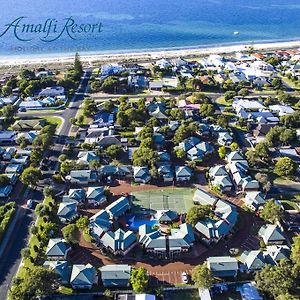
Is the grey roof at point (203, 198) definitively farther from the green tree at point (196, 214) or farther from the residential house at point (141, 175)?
the residential house at point (141, 175)

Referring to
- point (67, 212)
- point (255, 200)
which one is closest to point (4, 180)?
point (67, 212)

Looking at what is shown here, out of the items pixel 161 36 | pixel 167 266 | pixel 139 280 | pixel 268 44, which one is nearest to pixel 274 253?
pixel 167 266

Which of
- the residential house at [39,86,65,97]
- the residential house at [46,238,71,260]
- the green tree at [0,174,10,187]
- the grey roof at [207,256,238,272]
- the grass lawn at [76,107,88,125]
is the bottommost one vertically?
the grey roof at [207,256,238,272]

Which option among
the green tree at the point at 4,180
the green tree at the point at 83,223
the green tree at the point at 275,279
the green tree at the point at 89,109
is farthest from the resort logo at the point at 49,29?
the green tree at the point at 275,279

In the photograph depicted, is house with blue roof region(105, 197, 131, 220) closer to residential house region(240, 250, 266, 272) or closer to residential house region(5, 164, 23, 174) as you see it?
residential house region(240, 250, 266, 272)

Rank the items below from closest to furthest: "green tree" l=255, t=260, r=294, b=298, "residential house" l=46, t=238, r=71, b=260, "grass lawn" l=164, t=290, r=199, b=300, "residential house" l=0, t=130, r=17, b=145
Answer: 1. "green tree" l=255, t=260, r=294, b=298
2. "grass lawn" l=164, t=290, r=199, b=300
3. "residential house" l=46, t=238, r=71, b=260
4. "residential house" l=0, t=130, r=17, b=145

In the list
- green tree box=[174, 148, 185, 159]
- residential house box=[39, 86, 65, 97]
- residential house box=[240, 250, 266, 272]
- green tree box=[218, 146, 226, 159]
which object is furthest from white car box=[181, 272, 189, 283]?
residential house box=[39, 86, 65, 97]

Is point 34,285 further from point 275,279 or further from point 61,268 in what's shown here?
point 275,279
